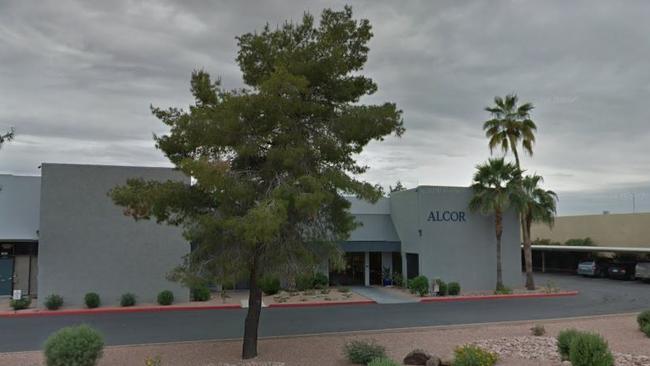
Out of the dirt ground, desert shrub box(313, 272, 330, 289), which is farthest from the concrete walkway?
the dirt ground

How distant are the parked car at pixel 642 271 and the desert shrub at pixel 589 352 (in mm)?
26963

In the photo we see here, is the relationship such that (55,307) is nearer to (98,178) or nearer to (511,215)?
(98,178)

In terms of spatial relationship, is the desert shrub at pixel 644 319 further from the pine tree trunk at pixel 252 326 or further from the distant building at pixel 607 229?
the distant building at pixel 607 229

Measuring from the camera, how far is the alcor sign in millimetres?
25891

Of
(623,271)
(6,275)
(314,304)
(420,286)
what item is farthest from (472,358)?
(623,271)

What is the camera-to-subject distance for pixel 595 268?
120 feet

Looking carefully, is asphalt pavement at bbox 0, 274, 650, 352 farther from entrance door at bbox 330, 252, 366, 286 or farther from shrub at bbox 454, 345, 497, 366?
entrance door at bbox 330, 252, 366, 286

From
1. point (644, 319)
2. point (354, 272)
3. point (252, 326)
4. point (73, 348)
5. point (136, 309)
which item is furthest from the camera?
point (354, 272)

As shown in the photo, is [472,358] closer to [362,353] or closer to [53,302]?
[362,353]

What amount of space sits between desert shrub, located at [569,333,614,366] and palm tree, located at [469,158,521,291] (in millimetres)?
15707

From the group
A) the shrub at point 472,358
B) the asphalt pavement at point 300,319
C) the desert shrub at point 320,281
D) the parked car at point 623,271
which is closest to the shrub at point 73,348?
the asphalt pavement at point 300,319

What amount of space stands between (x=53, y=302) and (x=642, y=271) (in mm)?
33167

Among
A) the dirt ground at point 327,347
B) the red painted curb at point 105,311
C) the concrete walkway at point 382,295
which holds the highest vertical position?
the dirt ground at point 327,347

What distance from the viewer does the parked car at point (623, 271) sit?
1357 inches
